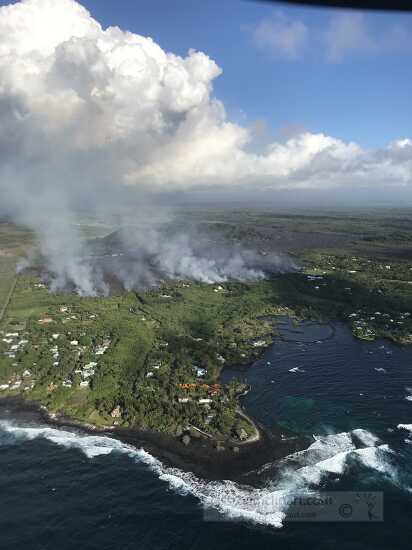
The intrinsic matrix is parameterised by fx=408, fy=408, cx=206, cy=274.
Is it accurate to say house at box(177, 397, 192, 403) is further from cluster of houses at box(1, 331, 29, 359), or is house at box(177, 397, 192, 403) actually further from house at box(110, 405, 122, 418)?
cluster of houses at box(1, 331, 29, 359)

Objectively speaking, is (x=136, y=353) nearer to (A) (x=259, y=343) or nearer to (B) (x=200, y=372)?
(B) (x=200, y=372)

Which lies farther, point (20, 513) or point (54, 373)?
point (54, 373)

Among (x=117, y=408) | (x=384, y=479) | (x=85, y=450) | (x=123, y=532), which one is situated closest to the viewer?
(x=123, y=532)

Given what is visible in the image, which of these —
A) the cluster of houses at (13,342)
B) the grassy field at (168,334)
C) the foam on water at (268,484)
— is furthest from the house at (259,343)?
the cluster of houses at (13,342)

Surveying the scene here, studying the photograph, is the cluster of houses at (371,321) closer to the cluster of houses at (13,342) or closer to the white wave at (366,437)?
the white wave at (366,437)

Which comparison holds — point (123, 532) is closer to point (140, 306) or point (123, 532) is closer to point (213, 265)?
point (140, 306)

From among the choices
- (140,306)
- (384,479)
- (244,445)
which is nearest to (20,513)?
(244,445)

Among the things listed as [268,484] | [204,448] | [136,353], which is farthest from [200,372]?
[268,484]
